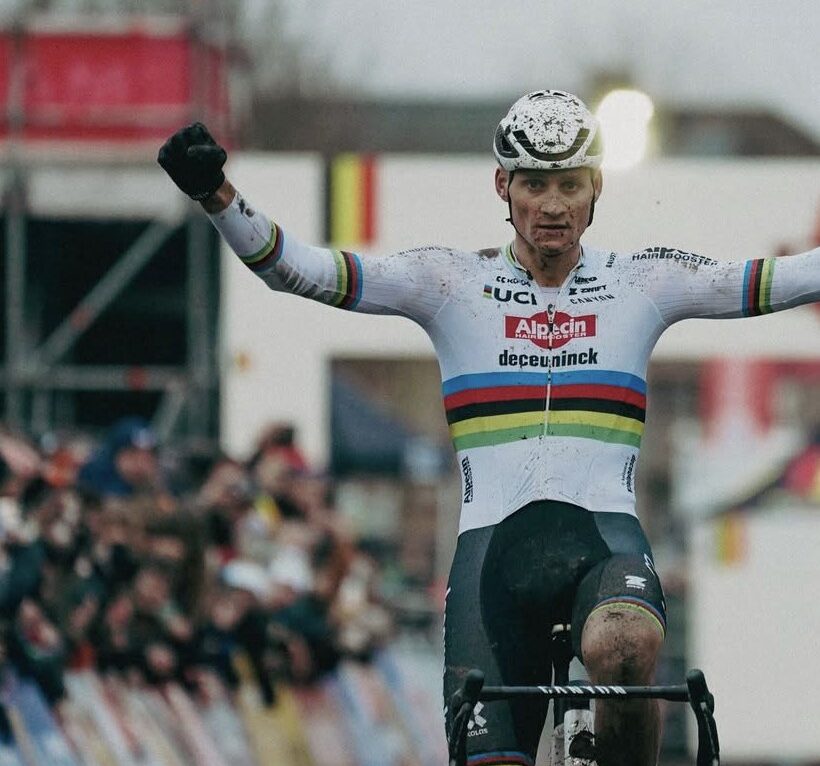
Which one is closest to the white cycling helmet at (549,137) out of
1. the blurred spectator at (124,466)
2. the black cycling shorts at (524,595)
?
the black cycling shorts at (524,595)

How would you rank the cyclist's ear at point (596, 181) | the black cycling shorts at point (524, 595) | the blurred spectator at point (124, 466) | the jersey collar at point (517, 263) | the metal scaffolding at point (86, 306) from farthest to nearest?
the metal scaffolding at point (86, 306)
the blurred spectator at point (124, 466)
the jersey collar at point (517, 263)
the cyclist's ear at point (596, 181)
the black cycling shorts at point (524, 595)

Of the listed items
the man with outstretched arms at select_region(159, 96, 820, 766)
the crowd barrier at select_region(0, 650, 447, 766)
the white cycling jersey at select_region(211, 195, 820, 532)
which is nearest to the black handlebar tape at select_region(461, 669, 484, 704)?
the man with outstretched arms at select_region(159, 96, 820, 766)

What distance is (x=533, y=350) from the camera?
777cm

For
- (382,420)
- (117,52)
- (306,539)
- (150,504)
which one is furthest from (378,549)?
(150,504)

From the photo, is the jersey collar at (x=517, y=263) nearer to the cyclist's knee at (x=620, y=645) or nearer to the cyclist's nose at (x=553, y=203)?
the cyclist's nose at (x=553, y=203)

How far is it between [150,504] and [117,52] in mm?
8436

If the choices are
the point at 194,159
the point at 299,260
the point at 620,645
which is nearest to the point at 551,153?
the point at 299,260

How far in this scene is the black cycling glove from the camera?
24.2 feet

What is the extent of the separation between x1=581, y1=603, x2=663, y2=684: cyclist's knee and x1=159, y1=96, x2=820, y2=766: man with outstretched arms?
74 mm

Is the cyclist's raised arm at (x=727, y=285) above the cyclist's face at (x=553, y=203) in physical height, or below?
below

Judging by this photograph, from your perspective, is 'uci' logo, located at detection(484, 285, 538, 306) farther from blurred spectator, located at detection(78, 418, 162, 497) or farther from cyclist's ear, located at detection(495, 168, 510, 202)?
blurred spectator, located at detection(78, 418, 162, 497)

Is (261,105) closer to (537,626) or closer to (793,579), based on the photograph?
(793,579)

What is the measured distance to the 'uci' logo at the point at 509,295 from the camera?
309 inches

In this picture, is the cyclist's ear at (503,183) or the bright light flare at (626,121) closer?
the cyclist's ear at (503,183)
